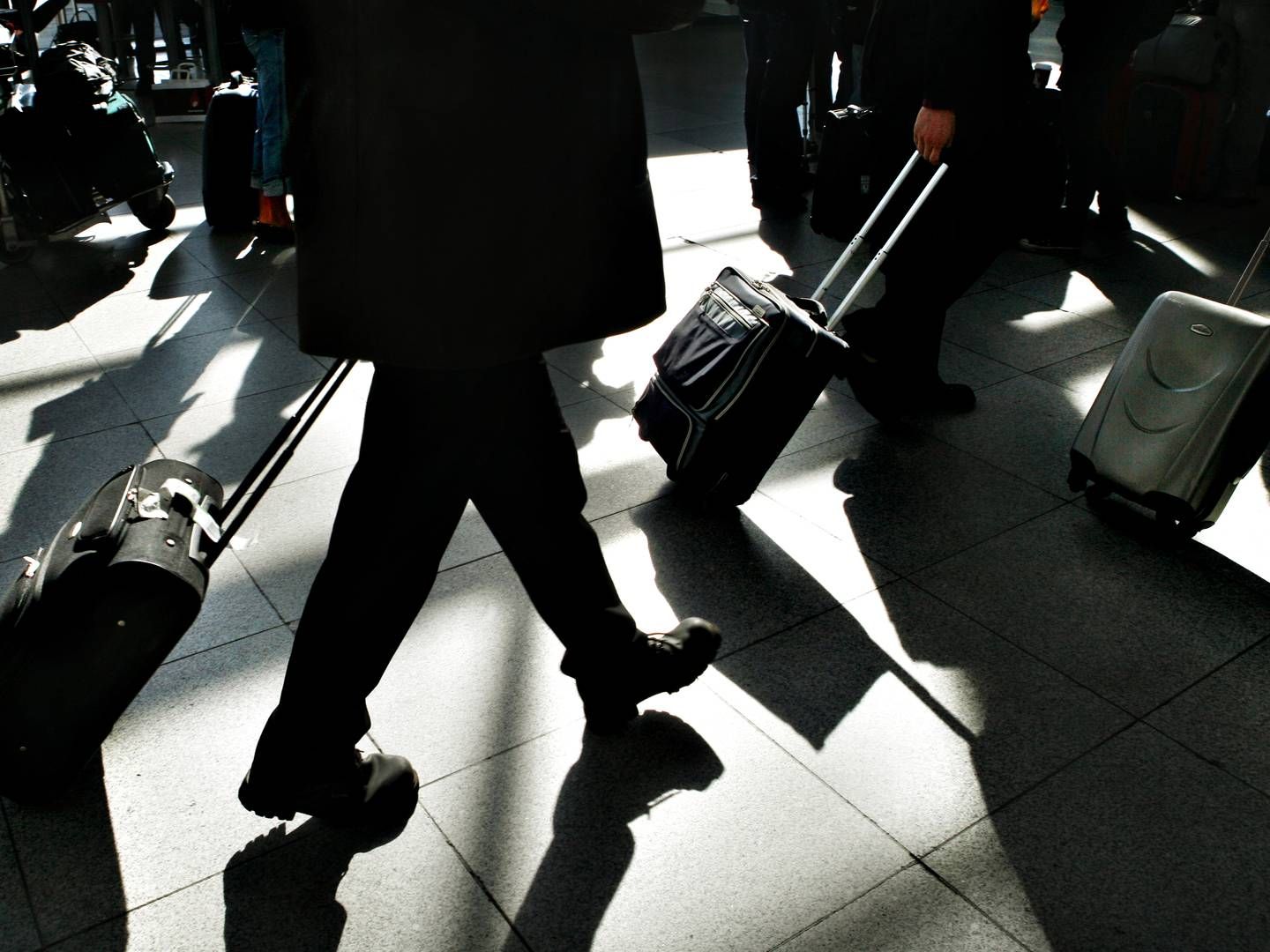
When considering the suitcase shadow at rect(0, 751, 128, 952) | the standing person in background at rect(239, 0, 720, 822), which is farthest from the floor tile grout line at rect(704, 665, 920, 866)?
the suitcase shadow at rect(0, 751, 128, 952)

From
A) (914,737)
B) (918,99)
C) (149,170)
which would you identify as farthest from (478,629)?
(149,170)

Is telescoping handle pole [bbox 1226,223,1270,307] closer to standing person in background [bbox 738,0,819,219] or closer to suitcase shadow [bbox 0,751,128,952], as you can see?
standing person in background [bbox 738,0,819,219]

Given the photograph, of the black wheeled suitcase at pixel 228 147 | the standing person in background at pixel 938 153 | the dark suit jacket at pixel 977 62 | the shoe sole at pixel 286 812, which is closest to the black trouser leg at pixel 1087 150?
the standing person in background at pixel 938 153

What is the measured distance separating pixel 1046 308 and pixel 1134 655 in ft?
7.91

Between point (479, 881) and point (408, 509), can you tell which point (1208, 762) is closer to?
point (479, 881)

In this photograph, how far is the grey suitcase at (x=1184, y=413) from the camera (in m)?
2.94

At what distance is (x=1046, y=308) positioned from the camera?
4.73m

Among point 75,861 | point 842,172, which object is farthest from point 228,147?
point 75,861

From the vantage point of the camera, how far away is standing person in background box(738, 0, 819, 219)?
573 cm

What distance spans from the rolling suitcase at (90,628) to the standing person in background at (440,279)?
20 centimetres

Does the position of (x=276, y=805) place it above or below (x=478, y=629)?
above

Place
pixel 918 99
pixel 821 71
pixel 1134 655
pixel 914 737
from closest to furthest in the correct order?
pixel 914 737
pixel 1134 655
pixel 918 99
pixel 821 71

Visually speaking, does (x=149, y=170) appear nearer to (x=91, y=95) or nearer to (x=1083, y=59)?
(x=91, y=95)

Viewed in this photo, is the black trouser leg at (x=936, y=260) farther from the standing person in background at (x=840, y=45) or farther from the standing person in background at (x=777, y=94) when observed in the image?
the standing person in background at (x=840, y=45)
